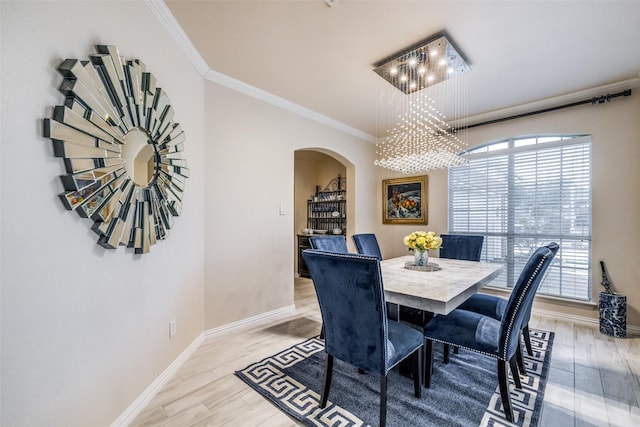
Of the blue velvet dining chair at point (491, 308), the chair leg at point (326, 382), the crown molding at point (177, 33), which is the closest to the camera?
the chair leg at point (326, 382)

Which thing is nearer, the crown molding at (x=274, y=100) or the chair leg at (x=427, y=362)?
the chair leg at (x=427, y=362)

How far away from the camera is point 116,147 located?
1504mm

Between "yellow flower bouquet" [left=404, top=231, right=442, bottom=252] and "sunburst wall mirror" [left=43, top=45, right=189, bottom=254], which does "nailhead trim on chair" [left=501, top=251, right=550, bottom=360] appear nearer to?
"yellow flower bouquet" [left=404, top=231, right=442, bottom=252]

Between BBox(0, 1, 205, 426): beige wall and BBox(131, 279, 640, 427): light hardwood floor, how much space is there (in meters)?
0.27

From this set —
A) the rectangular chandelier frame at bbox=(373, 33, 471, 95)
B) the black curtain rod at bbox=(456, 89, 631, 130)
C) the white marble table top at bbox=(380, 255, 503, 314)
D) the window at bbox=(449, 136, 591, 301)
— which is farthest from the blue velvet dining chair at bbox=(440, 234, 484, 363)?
the rectangular chandelier frame at bbox=(373, 33, 471, 95)

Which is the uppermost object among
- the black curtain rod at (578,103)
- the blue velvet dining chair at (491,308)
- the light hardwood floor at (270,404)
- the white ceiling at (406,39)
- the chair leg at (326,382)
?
the white ceiling at (406,39)

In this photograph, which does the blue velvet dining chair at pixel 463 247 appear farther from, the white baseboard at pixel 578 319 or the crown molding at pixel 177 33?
the crown molding at pixel 177 33

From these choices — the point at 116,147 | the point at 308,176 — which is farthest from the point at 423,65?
the point at 308,176

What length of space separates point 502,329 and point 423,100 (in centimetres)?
270

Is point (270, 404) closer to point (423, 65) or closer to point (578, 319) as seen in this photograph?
point (423, 65)

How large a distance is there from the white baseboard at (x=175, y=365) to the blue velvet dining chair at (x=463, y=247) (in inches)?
83.0

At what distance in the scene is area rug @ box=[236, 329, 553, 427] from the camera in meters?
1.67

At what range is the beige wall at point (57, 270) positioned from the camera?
3.33ft

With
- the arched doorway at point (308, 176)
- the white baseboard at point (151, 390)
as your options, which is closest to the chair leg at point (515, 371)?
the white baseboard at point (151, 390)
